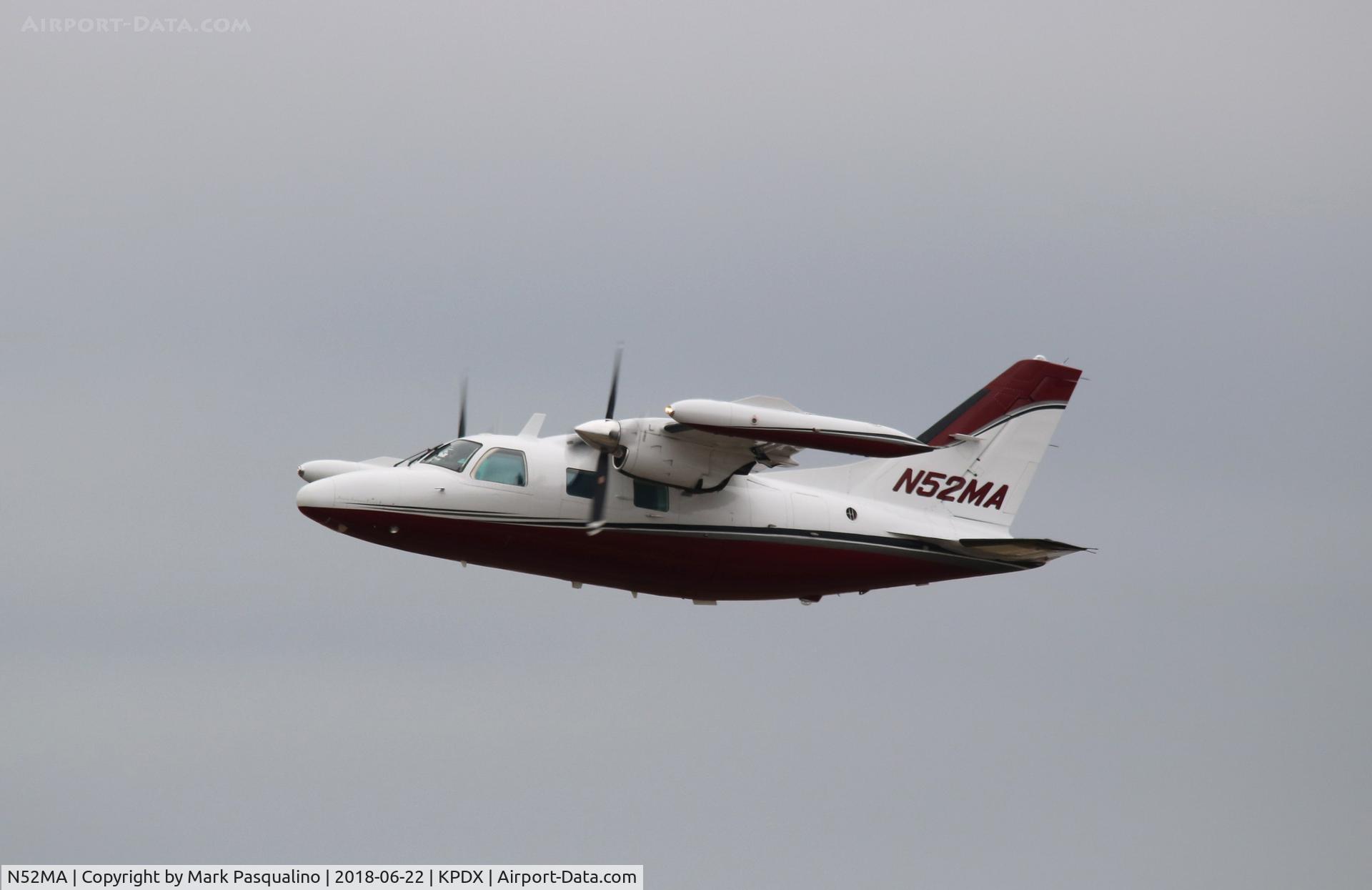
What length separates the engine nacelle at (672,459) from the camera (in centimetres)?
2900

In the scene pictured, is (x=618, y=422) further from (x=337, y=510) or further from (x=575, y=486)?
(x=337, y=510)

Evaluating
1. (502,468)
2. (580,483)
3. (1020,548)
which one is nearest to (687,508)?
(580,483)

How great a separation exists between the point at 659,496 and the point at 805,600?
4028 mm

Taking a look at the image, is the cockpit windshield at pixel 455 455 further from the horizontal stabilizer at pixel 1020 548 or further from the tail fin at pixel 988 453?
the horizontal stabilizer at pixel 1020 548

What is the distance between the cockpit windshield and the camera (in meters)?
29.5

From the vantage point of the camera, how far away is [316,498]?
28891 millimetres

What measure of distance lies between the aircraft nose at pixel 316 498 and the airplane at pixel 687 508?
0.08ft

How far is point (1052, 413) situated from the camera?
34.5 meters

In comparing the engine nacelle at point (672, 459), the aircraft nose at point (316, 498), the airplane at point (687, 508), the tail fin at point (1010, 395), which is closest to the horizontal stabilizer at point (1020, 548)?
the airplane at point (687, 508)

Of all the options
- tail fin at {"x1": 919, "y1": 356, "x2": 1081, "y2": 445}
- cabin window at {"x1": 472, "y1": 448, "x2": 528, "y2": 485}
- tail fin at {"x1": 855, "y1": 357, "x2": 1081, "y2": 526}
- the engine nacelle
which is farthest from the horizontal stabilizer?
cabin window at {"x1": 472, "y1": 448, "x2": 528, "y2": 485}

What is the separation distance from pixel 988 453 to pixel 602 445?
8.80 meters

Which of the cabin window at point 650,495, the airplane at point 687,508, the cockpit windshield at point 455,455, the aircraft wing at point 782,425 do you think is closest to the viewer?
the aircraft wing at point 782,425

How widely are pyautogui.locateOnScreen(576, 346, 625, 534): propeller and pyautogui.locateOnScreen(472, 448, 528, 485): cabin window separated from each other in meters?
1.26

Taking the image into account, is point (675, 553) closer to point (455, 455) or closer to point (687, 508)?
point (687, 508)
